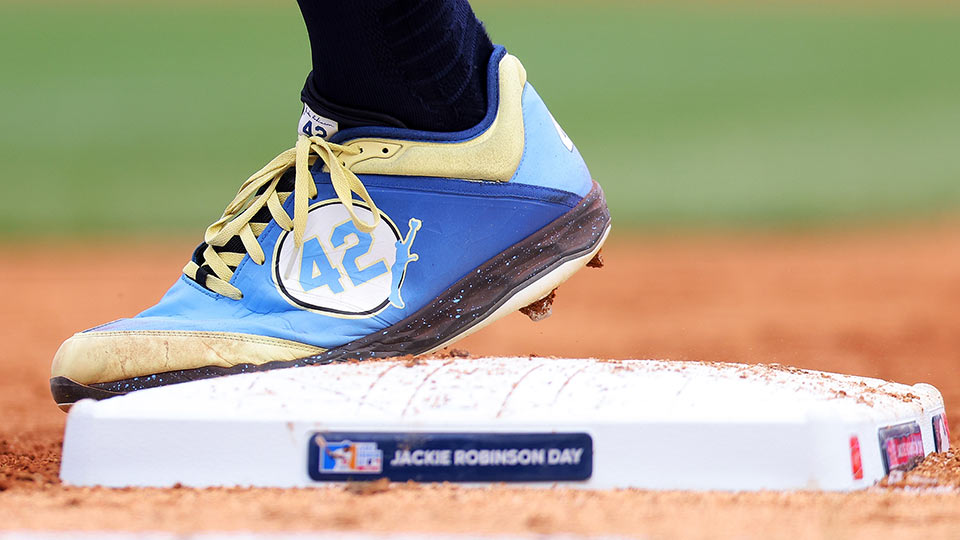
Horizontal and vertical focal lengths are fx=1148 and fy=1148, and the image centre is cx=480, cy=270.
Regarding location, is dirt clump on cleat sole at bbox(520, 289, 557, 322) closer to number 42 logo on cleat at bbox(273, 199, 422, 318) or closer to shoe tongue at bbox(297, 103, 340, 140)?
number 42 logo on cleat at bbox(273, 199, 422, 318)

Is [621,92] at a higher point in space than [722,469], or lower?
higher

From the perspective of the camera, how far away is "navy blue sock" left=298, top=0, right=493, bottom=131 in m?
1.51

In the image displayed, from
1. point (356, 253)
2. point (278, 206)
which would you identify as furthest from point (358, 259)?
point (278, 206)

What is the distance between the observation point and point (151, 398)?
3.93 feet

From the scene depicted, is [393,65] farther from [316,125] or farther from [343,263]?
[343,263]

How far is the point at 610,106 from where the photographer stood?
10.7 meters

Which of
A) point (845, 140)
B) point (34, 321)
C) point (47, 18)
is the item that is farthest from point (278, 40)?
point (34, 321)

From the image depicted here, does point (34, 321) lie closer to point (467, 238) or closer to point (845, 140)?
point (467, 238)

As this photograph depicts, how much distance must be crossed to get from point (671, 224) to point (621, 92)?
4.79 metres

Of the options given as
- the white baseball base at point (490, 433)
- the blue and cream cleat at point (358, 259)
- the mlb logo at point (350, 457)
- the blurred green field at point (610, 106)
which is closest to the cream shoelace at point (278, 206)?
the blue and cream cleat at point (358, 259)

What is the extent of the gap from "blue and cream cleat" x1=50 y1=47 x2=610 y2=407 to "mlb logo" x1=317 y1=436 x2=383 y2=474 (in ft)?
0.99

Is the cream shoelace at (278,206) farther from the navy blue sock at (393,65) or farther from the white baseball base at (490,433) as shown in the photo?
the white baseball base at (490,433)

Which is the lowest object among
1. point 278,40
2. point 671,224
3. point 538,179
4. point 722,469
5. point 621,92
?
point 722,469

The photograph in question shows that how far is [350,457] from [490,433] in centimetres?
14
